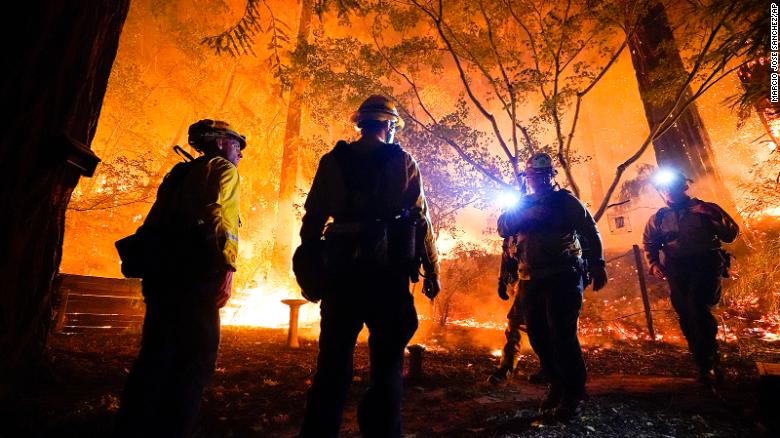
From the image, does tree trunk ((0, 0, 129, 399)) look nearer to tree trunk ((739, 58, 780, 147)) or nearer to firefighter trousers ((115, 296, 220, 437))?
firefighter trousers ((115, 296, 220, 437))

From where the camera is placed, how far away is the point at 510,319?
4984 mm

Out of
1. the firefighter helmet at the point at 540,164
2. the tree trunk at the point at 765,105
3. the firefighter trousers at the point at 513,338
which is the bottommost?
the firefighter trousers at the point at 513,338

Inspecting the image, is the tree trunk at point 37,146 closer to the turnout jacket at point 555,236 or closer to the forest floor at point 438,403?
the forest floor at point 438,403

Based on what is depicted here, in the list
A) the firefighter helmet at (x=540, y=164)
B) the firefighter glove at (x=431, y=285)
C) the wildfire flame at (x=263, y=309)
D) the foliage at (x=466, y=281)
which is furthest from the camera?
the wildfire flame at (x=263, y=309)

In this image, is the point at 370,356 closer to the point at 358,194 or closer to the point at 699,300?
the point at 358,194

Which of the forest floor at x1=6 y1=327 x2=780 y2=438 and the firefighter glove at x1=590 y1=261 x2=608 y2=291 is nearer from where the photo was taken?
the forest floor at x1=6 y1=327 x2=780 y2=438

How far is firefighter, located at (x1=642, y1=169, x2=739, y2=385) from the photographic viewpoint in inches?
164

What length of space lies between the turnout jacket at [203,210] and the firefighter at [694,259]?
5.13m

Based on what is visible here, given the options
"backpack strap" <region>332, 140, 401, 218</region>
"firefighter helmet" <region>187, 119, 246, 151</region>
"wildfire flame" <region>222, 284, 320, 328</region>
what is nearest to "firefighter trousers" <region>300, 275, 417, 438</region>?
"backpack strap" <region>332, 140, 401, 218</region>

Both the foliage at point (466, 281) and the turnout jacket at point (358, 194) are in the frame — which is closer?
the turnout jacket at point (358, 194)

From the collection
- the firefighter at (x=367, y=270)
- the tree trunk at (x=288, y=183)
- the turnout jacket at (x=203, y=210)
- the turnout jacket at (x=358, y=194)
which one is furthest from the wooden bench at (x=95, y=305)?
the firefighter at (x=367, y=270)

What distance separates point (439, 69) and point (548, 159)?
28.7 feet

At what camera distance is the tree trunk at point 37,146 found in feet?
6.93

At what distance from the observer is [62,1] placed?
235 centimetres
